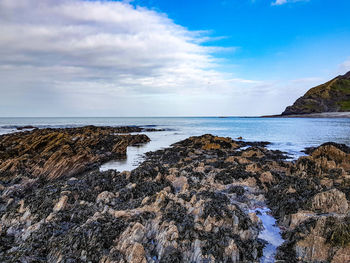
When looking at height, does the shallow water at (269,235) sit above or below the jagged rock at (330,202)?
below

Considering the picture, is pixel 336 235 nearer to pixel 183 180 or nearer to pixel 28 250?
pixel 183 180

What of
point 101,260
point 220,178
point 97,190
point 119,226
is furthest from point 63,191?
point 220,178

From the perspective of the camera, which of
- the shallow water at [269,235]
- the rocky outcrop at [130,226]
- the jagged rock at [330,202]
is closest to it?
the rocky outcrop at [130,226]

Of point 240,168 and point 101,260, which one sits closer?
point 101,260

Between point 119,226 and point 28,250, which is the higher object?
point 119,226

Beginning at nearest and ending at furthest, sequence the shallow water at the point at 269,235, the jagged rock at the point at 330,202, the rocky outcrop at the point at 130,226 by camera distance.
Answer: the rocky outcrop at the point at 130,226
the shallow water at the point at 269,235
the jagged rock at the point at 330,202

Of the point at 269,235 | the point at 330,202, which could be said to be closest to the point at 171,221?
the point at 269,235

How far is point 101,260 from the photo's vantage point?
5.25m

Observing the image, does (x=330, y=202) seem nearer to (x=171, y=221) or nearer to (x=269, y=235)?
(x=269, y=235)

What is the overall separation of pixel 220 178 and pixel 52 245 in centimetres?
906

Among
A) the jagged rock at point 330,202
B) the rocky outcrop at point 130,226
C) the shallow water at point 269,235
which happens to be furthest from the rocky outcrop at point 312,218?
the rocky outcrop at point 130,226

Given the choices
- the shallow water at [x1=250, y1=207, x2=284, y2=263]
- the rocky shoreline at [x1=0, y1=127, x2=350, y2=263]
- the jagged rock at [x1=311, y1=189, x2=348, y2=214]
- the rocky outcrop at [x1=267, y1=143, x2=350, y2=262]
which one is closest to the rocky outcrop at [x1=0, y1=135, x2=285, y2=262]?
the rocky shoreline at [x1=0, y1=127, x2=350, y2=263]

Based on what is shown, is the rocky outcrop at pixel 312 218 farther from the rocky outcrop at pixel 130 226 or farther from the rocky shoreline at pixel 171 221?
the rocky outcrop at pixel 130 226

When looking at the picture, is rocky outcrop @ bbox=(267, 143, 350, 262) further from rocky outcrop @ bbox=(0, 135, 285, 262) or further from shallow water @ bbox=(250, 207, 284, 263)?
rocky outcrop @ bbox=(0, 135, 285, 262)
